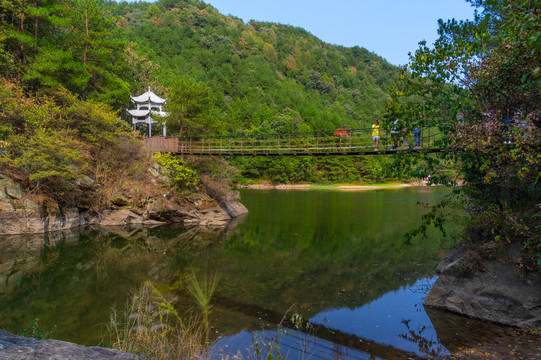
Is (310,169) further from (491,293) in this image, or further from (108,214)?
(491,293)

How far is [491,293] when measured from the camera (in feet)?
23.5

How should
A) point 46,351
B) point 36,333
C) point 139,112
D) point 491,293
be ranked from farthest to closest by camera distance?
point 139,112, point 491,293, point 36,333, point 46,351

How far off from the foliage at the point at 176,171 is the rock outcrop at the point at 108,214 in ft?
3.69

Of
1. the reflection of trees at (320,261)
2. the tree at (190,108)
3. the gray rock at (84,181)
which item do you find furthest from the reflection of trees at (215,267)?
the tree at (190,108)

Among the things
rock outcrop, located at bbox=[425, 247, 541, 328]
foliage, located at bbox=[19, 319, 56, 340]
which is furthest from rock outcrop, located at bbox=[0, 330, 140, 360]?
rock outcrop, located at bbox=[425, 247, 541, 328]

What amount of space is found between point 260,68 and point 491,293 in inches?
3427

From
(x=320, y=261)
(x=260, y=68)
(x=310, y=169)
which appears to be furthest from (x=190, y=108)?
(x=260, y=68)

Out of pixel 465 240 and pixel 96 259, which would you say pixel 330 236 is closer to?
pixel 465 240

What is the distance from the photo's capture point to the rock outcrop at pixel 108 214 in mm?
14981

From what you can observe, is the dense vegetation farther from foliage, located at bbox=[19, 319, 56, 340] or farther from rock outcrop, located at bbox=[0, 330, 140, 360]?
rock outcrop, located at bbox=[0, 330, 140, 360]

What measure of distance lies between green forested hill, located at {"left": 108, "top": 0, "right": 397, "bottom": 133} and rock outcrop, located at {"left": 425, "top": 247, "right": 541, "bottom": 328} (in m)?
32.0

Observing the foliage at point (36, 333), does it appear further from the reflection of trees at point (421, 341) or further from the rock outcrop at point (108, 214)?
the rock outcrop at point (108, 214)

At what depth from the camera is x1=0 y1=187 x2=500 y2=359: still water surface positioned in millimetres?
6816

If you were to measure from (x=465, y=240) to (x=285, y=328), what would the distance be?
4809 mm
